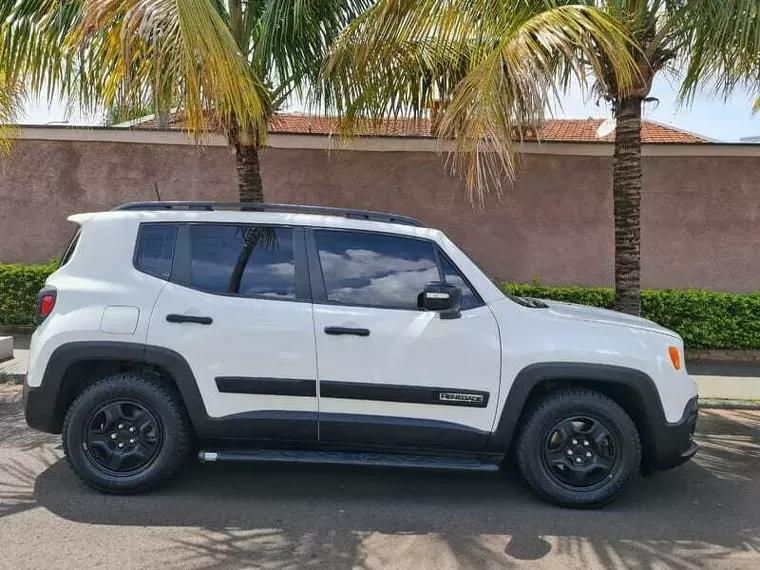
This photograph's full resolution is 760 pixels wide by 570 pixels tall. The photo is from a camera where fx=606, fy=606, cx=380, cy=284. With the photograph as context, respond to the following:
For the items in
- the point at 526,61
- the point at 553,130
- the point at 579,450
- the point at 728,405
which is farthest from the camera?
the point at 553,130

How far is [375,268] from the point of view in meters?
4.18

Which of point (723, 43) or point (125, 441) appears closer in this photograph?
point (125, 441)

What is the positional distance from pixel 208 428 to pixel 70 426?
3.01 feet

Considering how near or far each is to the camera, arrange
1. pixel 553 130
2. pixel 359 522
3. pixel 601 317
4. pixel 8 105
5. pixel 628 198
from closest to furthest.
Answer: pixel 359 522 < pixel 601 317 < pixel 628 198 < pixel 8 105 < pixel 553 130

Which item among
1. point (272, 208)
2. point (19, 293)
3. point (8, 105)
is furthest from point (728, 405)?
point (19, 293)

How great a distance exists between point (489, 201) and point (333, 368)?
21.5 ft

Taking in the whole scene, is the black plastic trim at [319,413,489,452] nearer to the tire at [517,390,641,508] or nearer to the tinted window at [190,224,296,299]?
the tire at [517,390,641,508]

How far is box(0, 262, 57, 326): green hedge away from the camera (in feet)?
29.7

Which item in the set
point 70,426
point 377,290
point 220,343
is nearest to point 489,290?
point 377,290

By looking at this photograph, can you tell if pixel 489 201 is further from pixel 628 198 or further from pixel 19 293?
pixel 19 293

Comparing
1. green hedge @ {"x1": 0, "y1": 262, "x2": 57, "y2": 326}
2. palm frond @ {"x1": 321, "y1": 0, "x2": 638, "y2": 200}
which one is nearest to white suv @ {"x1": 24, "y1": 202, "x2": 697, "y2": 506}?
palm frond @ {"x1": 321, "y1": 0, "x2": 638, "y2": 200}

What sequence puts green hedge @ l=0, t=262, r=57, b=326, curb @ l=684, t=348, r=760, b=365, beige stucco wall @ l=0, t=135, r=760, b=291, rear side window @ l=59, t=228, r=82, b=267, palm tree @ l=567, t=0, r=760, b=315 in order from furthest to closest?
1. beige stucco wall @ l=0, t=135, r=760, b=291
2. green hedge @ l=0, t=262, r=57, b=326
3. curb @ l=684, t=348, r=760, b=365
4. palm tree @ l=567, t=0, r=760, b=315
5. rear side window @ l=59, t=228, r=82, b=267

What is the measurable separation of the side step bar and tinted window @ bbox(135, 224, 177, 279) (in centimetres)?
129

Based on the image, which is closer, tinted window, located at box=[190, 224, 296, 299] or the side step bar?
the side step bar
